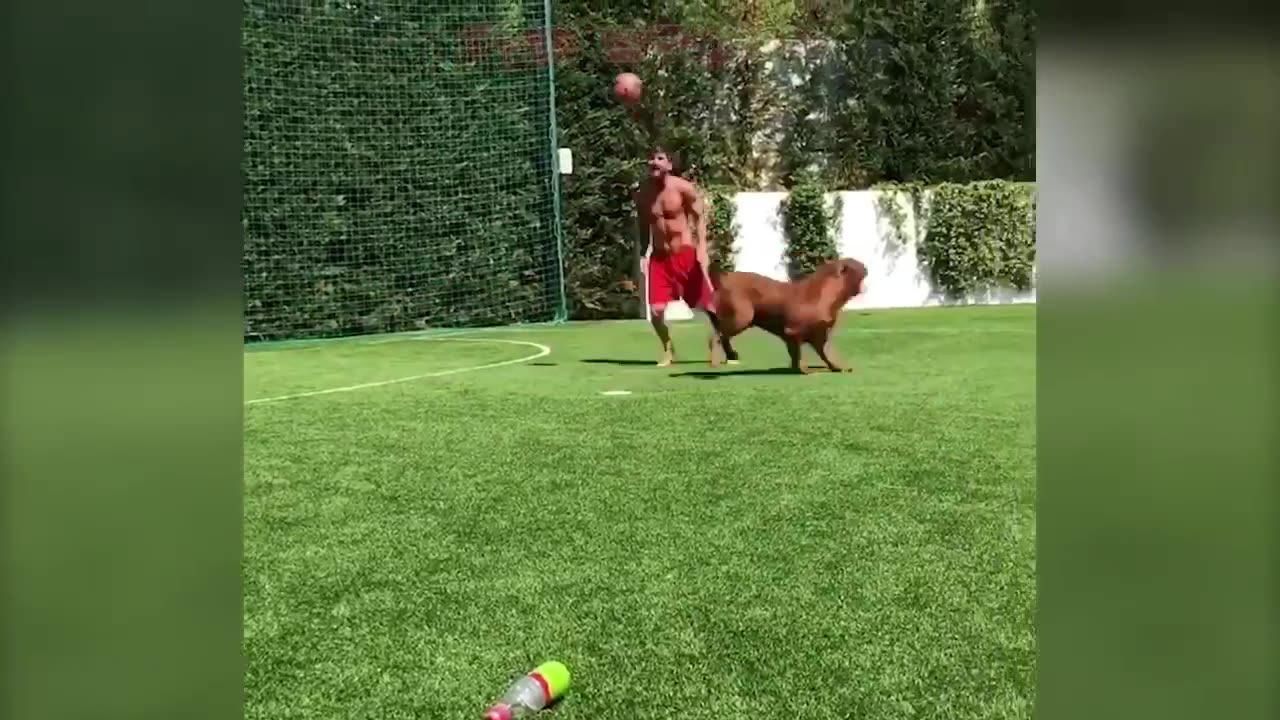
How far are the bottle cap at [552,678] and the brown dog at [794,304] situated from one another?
436cm

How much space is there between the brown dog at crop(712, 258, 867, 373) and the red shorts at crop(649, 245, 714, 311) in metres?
0.34

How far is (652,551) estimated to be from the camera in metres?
2.59

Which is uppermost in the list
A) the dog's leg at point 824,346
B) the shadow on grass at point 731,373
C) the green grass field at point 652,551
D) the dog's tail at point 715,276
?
the dog's tail at point 715,276

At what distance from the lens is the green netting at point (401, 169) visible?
8.60m

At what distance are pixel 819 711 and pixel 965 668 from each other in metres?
0.32

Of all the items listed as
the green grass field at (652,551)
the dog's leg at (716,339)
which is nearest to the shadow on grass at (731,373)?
the dog's leg at (716,339)

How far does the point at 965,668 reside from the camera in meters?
1.85

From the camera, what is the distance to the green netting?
8.60 m
